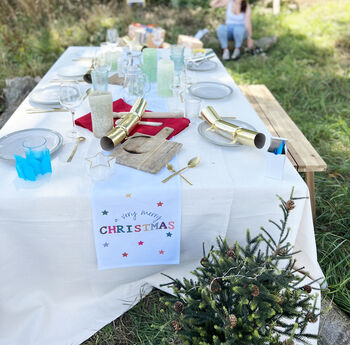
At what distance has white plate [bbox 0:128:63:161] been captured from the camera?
1.29m

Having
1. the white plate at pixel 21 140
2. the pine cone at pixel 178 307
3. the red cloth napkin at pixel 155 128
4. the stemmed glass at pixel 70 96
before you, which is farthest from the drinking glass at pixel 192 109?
the pine cone at pixel 178 307

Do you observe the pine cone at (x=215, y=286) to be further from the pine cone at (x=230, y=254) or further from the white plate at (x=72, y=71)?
the white plate at (x=72, y=71)

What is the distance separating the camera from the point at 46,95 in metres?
1.79

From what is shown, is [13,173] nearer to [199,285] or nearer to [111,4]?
[199,285]

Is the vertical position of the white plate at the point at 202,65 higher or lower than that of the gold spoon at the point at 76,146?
lower

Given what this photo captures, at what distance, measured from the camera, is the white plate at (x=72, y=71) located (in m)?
2.11

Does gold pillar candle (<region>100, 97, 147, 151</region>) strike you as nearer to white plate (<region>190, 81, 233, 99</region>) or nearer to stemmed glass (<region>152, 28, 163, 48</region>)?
white plate (<region>190, 81, 233, 99</region>)

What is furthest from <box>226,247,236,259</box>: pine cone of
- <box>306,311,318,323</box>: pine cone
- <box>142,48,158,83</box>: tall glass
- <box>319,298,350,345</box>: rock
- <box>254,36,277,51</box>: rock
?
<box>254,36,277,51</box>: rock

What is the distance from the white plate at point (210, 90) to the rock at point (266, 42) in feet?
11.8

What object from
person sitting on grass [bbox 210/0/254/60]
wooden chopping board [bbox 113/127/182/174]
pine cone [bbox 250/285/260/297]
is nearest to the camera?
pine cone [bbox 250/285/260/297]

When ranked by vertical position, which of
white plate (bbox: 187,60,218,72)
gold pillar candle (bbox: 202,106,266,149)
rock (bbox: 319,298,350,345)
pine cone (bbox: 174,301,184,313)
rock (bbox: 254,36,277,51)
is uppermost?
gold pillar candle (bbox: 202,106,266,149)

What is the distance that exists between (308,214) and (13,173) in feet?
3.65

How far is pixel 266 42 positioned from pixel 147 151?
456 cm

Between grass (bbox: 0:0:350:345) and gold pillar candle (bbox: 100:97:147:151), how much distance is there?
685 millimetres
